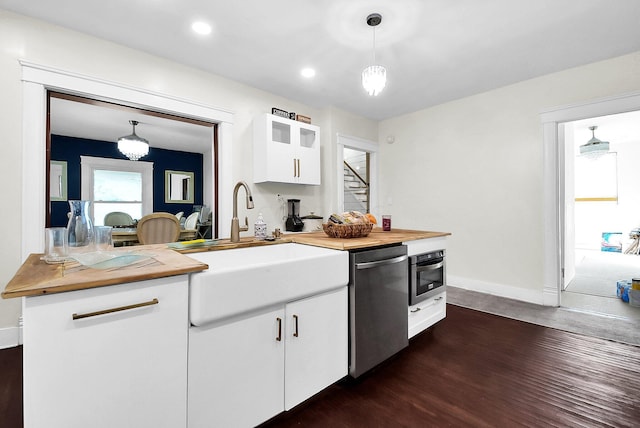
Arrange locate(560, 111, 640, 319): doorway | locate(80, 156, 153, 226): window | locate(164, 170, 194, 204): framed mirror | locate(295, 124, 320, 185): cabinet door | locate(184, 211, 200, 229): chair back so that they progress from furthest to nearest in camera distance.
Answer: locate(560, 111, 640, 319): doorway, locate(295, 124, 320, 185): cabinet door, locate(184, 211, 200, 229): chair back, locate(164, 170, 194, 204): framed mirror, locate(80, 156, 153, 226): window

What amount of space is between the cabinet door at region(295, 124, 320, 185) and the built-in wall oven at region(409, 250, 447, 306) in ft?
5.97

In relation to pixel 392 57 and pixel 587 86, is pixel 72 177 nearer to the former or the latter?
pixel 392 57

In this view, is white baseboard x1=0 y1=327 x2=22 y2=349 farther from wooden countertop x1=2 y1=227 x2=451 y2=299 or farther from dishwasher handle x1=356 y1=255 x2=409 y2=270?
dishwasher handle x1=356 y1=255 x2=409 y2=270

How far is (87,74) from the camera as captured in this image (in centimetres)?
230

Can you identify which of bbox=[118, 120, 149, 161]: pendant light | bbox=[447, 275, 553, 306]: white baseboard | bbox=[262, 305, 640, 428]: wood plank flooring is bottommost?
bbox=[262, 305, 640, 428]: wood plank flooring

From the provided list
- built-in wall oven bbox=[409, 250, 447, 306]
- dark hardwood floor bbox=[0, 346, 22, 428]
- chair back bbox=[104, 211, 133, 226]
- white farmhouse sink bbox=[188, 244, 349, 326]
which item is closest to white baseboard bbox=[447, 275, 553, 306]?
built-in wall oven bbox=[409, 250, 447, 306]

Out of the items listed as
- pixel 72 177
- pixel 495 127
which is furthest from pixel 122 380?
pixel 495 127

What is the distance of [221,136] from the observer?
3062mm

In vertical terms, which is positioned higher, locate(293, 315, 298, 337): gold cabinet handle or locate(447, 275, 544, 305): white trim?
locate(293, 315, 298, 337): gold cabinet handle

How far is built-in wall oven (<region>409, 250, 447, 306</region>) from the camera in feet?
6.91

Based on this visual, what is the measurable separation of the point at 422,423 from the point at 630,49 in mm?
3757

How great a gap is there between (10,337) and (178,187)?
1.68m

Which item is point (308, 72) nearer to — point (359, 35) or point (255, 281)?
point (359, 35)

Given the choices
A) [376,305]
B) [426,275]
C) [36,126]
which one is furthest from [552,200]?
[36,126]
